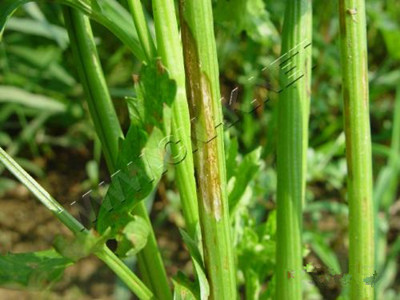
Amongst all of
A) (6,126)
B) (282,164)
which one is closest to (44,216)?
(6,126)

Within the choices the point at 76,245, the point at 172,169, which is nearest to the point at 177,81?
the point at 76,245

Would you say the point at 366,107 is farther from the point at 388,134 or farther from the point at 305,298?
the point at 388,134

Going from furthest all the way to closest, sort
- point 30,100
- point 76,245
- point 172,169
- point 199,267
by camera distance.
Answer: point 30,100, point 172,169, point 199,267, point 76,245

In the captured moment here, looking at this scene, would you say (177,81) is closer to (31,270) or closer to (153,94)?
(153,94)

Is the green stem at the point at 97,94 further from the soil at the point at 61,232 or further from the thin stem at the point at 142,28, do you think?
the soil at the point at 61,232

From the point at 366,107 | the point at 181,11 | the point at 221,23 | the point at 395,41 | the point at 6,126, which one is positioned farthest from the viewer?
the point at 6,126

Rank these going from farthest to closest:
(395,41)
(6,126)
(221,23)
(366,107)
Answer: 1. (6,126)
2. (395,41)
3. (221,23)
4. (366,107)

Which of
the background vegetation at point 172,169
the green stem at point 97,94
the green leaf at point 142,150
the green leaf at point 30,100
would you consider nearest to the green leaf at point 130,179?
the green leaf at point 142,150
